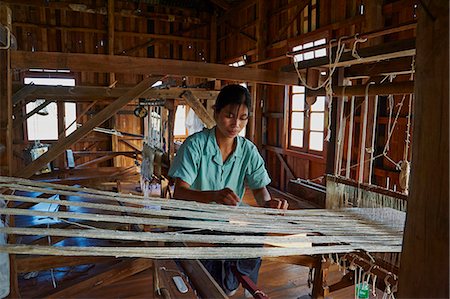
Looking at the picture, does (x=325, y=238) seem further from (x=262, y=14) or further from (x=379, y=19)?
(x=262, y=14)

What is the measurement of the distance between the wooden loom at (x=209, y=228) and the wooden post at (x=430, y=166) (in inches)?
16.2

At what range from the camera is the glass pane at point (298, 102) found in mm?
4992

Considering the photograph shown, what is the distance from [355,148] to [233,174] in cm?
290

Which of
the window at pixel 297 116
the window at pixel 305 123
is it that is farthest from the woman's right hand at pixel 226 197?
the window at pixel 297 116

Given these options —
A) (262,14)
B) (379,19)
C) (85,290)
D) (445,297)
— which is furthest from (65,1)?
(445,297)

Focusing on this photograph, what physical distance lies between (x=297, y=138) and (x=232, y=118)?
3870mm

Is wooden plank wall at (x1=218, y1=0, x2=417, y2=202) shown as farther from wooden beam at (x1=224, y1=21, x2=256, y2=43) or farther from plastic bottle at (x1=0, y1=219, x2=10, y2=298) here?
plastic bottle at (x1=0, y1=219, x2=10, y2=298)

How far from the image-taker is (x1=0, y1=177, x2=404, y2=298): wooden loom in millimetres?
762

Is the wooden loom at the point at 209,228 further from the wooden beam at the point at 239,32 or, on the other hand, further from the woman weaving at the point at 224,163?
the wooden beam at the point at 239,32

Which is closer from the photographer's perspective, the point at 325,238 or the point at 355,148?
the point at 325,238

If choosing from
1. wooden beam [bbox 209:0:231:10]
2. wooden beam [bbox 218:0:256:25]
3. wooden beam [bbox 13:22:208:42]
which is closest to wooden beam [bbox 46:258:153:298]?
wooden beam [bbox 218:0:256:25]

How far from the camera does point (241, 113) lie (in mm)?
1470

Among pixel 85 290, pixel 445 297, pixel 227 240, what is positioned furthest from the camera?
pixel 85 290

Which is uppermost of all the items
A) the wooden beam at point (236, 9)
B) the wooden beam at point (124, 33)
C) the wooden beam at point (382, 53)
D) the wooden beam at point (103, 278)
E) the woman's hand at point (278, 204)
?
the wooden beam at point (236, 9)
